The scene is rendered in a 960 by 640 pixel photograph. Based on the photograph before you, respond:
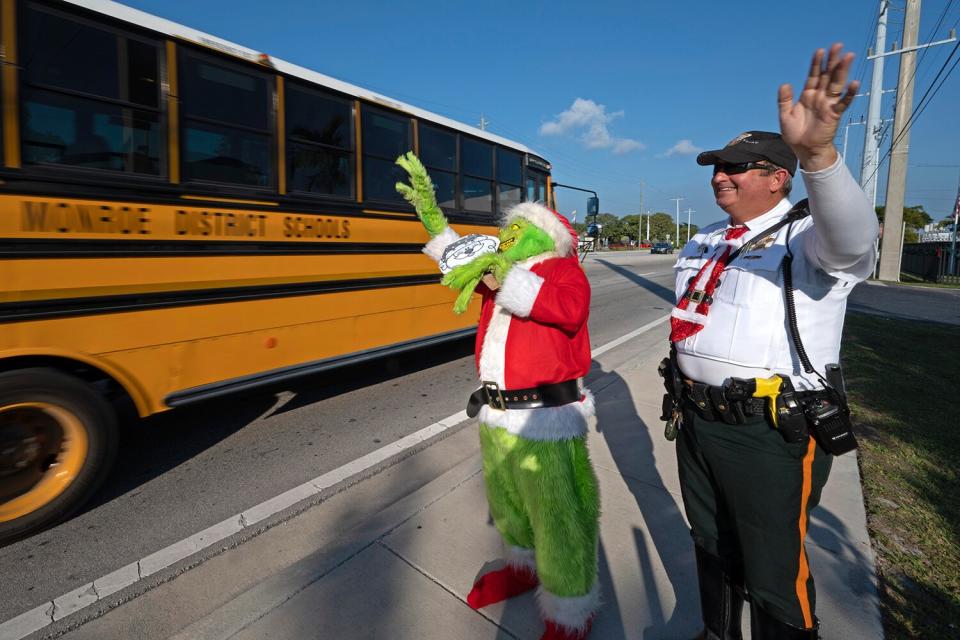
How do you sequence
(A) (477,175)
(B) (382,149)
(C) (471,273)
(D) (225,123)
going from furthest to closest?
(A) (477,175)
(B) (382,149)
(D) (225,123)
(C) (471,273)

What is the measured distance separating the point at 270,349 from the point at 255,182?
134cm

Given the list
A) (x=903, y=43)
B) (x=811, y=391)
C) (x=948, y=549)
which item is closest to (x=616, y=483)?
(x=948, y=549)

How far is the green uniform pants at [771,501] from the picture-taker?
1538mm

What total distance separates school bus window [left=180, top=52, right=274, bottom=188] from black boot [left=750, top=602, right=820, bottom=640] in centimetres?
402

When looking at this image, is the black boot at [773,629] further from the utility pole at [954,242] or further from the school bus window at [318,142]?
the utility pole at [954,242]

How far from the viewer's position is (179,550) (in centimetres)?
266

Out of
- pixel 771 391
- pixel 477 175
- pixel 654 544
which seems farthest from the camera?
pixel 477 175

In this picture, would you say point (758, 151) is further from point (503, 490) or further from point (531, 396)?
Answer: point (503, 490)

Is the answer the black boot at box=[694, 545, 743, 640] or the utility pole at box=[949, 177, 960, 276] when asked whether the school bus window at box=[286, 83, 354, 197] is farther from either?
the utility pole at box=[949, 177, 960, 276]

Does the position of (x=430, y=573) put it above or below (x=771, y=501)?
below

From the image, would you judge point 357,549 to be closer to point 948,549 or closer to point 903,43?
point 948,549

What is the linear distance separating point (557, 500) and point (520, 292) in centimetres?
78

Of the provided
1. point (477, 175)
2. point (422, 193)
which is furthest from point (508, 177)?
point (422, 193)

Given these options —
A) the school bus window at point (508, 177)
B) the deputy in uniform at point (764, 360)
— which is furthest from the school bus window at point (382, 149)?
the deputy in uniform at point (764, 360)
